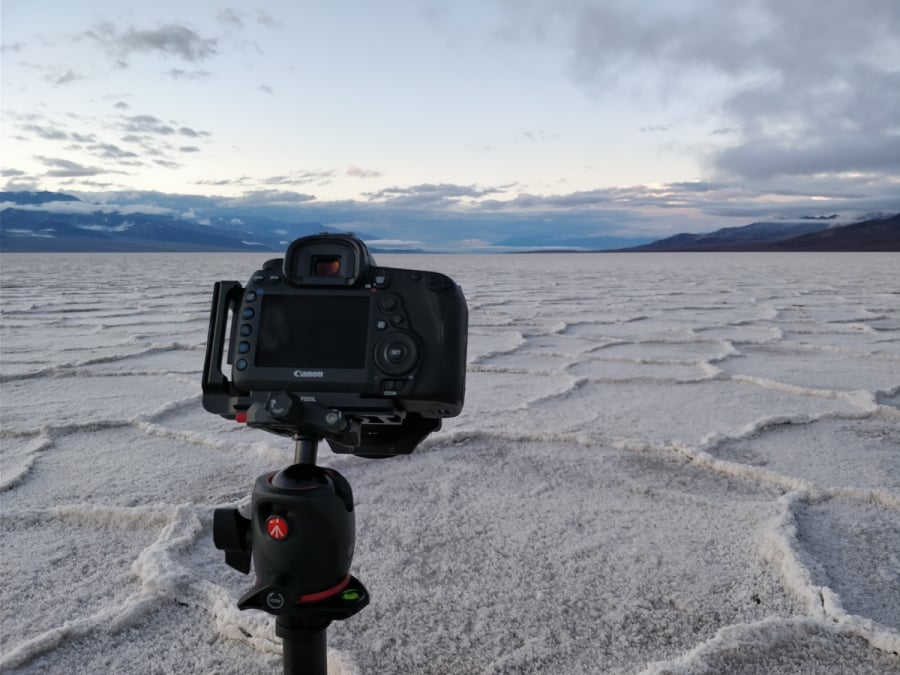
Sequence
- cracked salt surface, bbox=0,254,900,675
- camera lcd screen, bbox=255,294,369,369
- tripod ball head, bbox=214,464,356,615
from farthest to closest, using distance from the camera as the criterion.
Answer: cracked salt surface, bbox=0,254,900,675 → camera lcd screen, bbox=255,294,369,369 → tripod ball head, bbox=214,464,356,615

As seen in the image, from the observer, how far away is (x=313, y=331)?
947 millimetres

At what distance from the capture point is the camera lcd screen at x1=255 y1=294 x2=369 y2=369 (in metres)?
0.94

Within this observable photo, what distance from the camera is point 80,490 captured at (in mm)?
2023

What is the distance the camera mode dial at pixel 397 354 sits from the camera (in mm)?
922

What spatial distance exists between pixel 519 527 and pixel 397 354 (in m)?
0.96

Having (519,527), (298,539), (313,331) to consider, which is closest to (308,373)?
(313,331)

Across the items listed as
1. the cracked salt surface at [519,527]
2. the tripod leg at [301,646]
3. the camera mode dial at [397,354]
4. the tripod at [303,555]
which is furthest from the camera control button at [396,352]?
the cracked salt surface at [519,527]

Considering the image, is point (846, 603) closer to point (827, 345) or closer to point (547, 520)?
point (547, 520)

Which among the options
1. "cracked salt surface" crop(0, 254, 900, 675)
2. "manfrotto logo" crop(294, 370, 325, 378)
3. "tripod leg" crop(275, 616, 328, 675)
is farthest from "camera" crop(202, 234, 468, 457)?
"cracked salt surface" crop(0, 254, 900, 675)

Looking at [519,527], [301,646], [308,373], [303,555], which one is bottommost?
[519,527]

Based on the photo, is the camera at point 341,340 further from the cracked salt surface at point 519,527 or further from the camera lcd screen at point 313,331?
the cracked salt surface at point 519,527

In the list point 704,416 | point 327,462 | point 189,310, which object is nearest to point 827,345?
point 704,416

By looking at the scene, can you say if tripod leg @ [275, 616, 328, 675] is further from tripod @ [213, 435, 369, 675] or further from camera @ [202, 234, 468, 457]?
camera @ [202, 234, 468, 457]

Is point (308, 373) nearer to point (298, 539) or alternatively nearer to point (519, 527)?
point (298, 539)
